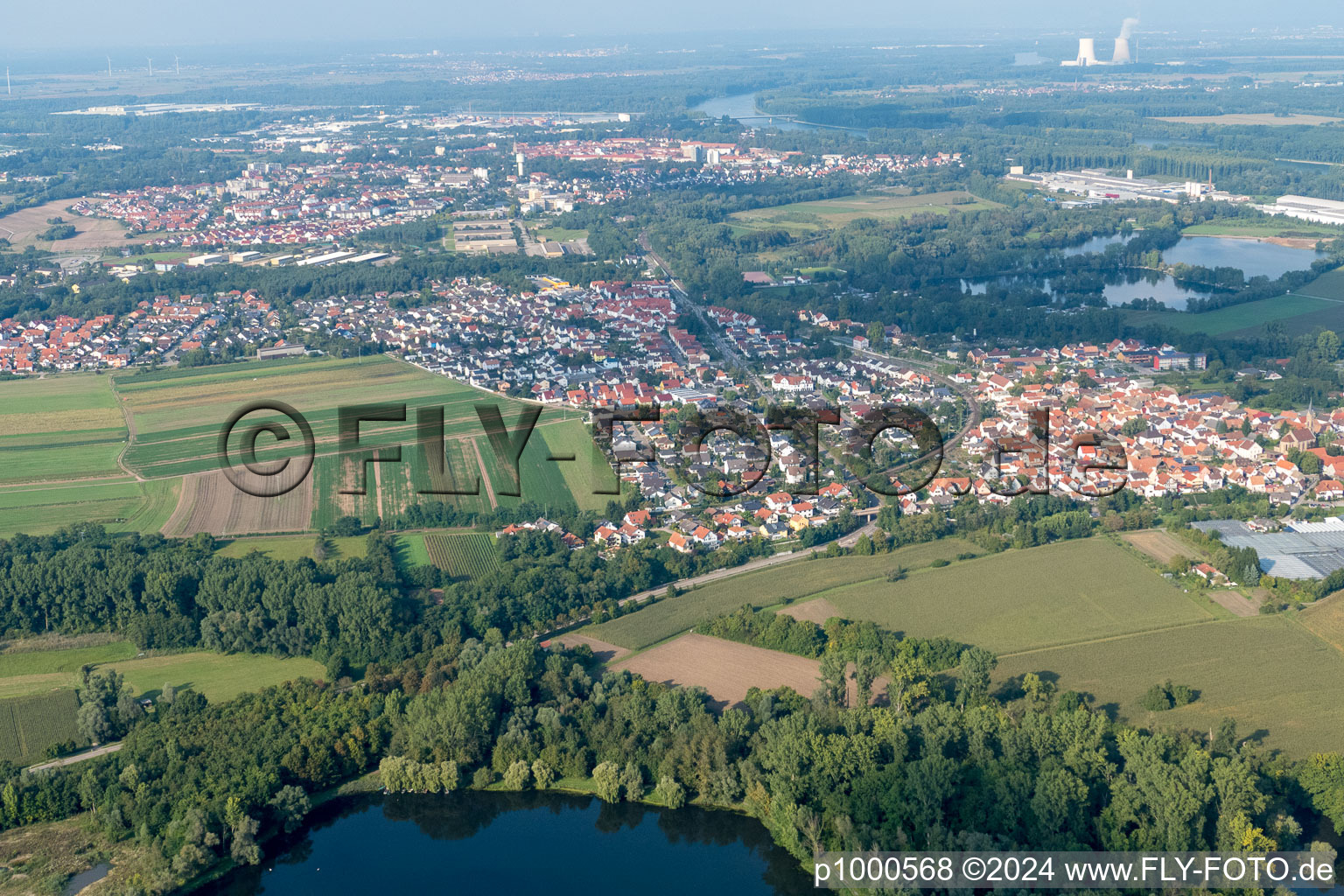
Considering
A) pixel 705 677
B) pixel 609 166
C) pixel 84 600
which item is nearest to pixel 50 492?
pixel 84 600

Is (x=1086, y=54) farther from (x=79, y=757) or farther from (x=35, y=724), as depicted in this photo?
(x=79, y=757)

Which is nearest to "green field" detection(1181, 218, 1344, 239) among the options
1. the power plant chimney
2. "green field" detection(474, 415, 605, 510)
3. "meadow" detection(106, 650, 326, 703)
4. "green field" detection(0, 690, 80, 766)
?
"green field" detection(474, 415, 605, 510)

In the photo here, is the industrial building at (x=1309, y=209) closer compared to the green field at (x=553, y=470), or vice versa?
the green field at (x=553, y=470)

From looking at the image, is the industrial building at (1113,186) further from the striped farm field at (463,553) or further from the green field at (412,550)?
the green field at (412,550)

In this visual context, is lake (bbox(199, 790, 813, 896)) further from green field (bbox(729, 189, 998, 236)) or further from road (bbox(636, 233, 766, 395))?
green field (bbox(729, 189, 998, 236))

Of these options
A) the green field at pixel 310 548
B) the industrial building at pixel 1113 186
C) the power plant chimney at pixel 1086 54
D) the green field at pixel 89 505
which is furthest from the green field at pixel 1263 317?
the power plant chimney at pixel 1086 54

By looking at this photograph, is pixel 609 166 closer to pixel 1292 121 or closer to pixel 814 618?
pixel 1292 121
